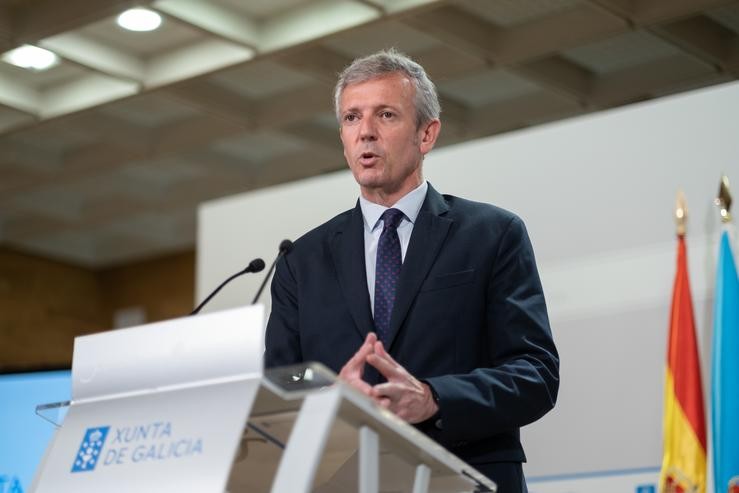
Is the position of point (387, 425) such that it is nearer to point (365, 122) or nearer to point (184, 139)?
point (365, 122)

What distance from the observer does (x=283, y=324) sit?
2607 mm

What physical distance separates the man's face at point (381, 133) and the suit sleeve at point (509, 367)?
0.29 meters

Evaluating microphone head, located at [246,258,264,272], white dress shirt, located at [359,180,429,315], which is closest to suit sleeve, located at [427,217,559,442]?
white dress shirt, located at [359,180,429,315]

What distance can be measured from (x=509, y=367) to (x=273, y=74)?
607 cm

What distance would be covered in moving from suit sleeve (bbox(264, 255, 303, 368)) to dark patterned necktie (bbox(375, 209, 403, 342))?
217 mm

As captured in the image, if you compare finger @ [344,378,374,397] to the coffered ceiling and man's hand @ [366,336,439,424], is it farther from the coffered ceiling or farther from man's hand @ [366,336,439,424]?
the coffered ceiling

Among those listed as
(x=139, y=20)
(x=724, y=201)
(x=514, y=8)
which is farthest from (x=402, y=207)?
(x=139, y=20)

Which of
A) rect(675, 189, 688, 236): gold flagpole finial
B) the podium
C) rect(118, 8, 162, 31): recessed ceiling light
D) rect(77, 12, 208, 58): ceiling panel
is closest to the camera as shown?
the podium

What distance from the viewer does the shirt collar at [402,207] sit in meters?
2.61

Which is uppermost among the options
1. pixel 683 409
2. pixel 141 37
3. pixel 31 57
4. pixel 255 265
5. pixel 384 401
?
pixel 141 37

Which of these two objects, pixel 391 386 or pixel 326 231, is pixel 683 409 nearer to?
pixel 326 231

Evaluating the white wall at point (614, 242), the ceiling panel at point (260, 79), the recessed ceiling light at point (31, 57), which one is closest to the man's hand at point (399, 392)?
the white wall at point (614, 242)

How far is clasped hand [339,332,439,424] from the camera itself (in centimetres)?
204

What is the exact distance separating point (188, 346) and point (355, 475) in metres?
0.38
